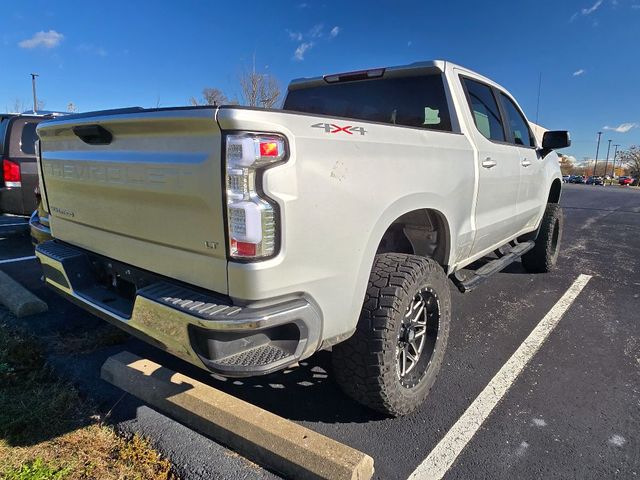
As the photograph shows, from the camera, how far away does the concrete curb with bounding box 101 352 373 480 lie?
195cm

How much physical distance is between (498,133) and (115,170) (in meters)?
3.17

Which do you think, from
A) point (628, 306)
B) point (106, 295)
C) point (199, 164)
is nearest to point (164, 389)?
point (106, 295)

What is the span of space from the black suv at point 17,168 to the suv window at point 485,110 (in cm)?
576

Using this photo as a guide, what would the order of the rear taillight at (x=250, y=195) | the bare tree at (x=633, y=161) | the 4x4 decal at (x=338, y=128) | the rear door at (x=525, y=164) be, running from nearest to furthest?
the rear taillight at (x=250, y=195) → the 4x4 decal at (x=338, y=128) → the rear door at (x=525, y=164) → the bare tree at (x=633, y=161)

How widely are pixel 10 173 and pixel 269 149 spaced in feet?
20.2

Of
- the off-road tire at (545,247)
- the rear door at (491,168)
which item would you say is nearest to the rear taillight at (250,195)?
the rear door at (491,168)

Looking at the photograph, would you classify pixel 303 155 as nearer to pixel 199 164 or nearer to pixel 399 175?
pixel 199 164

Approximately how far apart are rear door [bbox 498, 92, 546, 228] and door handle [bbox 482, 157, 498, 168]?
78cm

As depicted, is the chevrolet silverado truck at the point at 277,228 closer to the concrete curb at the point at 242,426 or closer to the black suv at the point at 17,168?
the concrete curb at the point at 242,426

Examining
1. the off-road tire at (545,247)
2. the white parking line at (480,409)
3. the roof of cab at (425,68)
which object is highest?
the roof of cab at (425,68)

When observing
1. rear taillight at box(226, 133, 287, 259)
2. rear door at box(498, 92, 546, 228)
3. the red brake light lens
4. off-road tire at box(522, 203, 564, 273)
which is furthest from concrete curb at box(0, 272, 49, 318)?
off-road tire at box(522, 203, 564, 273)

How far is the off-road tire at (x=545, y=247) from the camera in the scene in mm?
5402

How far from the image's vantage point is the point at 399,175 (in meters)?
2.29

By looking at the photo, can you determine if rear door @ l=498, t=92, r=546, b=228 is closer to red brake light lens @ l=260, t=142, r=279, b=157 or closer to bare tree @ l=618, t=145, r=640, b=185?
red brake light lens @ l=260, t=142, r=279, b=157
